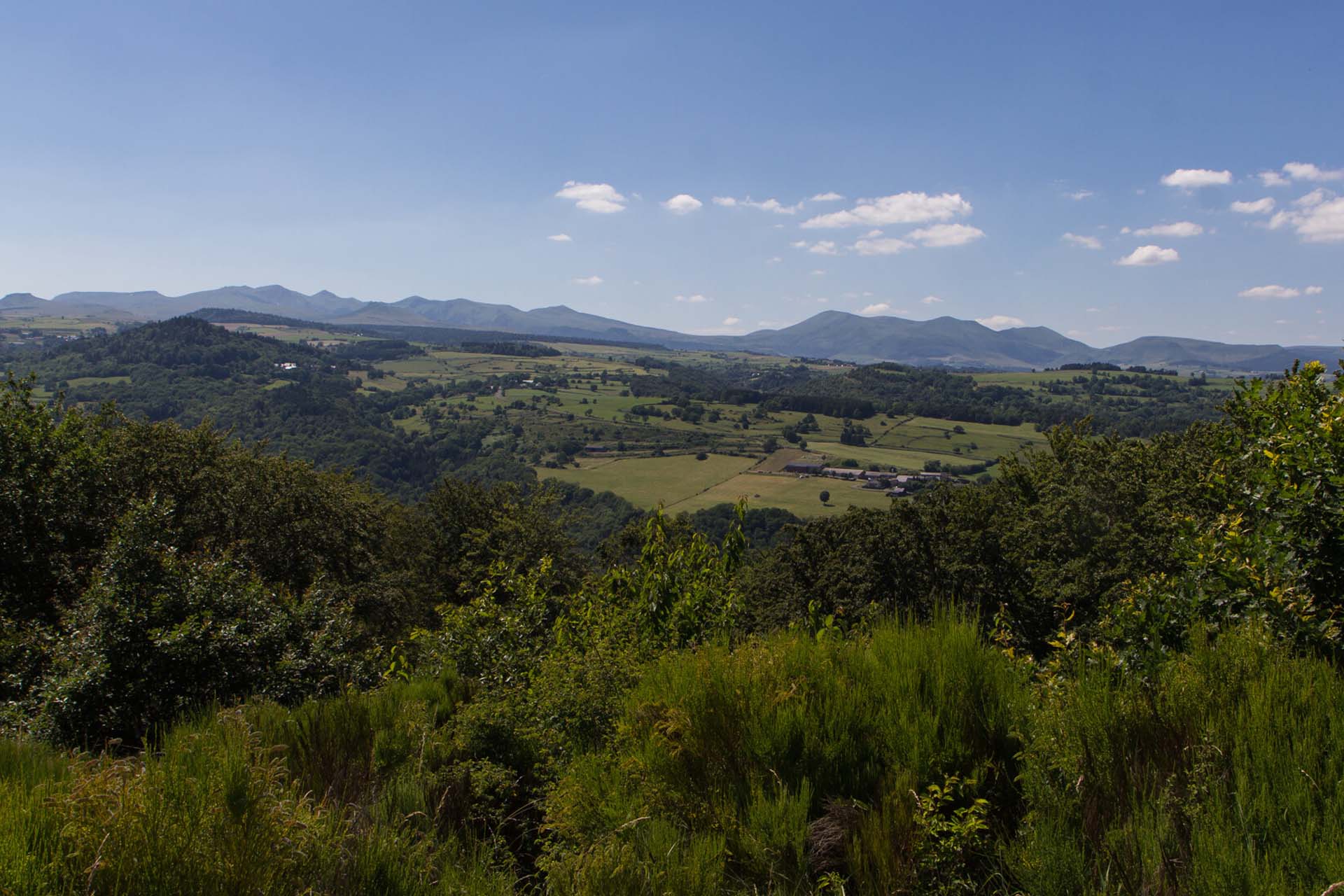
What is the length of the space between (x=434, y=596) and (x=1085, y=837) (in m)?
29.8

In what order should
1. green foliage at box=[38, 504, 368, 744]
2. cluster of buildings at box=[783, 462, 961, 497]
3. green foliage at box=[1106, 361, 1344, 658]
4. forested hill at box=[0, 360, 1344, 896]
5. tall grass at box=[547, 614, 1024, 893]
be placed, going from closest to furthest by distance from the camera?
forested hill at box=[0, 360, 1344, 896] → tall grass at box=[547, 614, 1024, 893] → green foliage at box=[1106, 361, 1344, 658] → green foliage at box=[38, 504, 368, 744] → cluster of buildings at box=[783, 462, 961, 497]

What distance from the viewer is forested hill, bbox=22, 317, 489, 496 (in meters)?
119

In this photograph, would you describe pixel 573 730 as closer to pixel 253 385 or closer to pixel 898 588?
pixel 898 588

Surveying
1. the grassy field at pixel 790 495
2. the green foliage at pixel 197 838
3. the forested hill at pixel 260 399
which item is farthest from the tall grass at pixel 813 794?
the forested hill at pixel 260 399

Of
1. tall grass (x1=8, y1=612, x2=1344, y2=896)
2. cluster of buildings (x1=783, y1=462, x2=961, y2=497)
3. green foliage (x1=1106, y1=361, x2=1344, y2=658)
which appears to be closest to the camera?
tall grass (x1=8, y1=612, x2=1344, y2=896)

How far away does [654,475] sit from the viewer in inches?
4318

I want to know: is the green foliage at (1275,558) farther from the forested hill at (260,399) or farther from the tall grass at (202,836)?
the forested hill at (260,399)

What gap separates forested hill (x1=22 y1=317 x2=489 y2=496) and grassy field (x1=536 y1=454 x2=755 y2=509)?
24018 mm

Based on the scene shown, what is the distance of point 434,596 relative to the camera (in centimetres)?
3027

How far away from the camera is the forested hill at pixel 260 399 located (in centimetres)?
11900

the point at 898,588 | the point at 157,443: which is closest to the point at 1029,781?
the point at 157,443

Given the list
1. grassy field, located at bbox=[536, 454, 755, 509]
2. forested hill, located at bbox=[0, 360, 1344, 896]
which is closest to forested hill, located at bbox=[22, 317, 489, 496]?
grassy field, located at bbox=[536, 454, 755, 509]

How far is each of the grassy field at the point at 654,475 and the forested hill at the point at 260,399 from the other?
Result: 2402 centimetres

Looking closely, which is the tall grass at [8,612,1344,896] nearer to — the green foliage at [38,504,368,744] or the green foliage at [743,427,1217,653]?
the green foliage at [38,504,368,744]
